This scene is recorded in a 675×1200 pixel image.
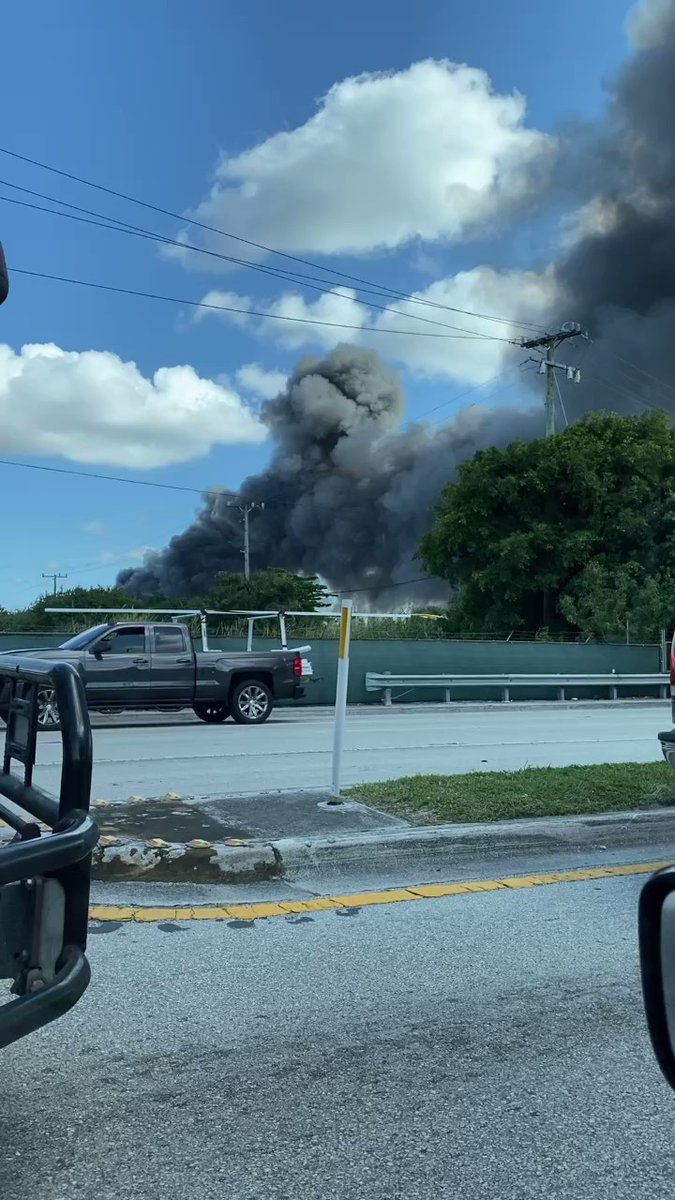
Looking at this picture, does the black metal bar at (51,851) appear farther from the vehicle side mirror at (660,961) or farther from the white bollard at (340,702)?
the white bollard at (340,702)

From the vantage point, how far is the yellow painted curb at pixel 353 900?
5.25 meters

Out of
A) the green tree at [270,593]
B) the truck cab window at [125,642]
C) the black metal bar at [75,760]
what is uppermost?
the green tree at [270,593]

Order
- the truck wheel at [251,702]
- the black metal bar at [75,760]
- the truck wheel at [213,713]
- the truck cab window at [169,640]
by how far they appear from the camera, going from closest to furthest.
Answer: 1. the black metal bar at [75,760]
2. the truck cab window at [169,640]
3. the truck wheel at [251,702]
4. the truck wheel at [213,713]

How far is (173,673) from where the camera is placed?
650 inches

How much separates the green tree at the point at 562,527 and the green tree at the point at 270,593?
2618 cm

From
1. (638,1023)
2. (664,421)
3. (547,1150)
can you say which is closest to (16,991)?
(547,1150)

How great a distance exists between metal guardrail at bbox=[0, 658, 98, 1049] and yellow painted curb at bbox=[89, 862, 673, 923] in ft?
8.54

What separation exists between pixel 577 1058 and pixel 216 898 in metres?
2.59

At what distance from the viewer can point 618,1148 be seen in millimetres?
2955

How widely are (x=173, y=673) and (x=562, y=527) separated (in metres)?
26.2

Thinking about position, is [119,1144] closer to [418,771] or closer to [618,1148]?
[618,1148]

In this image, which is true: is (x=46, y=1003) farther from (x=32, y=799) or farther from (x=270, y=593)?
(x=270, y=593)

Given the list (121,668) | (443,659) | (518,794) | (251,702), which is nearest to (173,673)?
(121,668)

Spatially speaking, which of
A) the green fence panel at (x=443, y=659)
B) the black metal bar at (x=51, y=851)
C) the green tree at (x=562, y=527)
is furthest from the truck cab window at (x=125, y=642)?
the green tree at (x=562, y=527)
